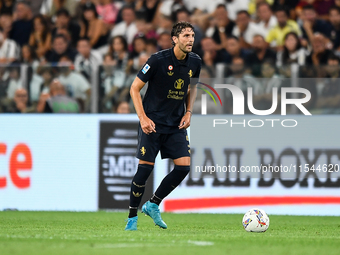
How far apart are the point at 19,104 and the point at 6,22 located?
4.34 metres

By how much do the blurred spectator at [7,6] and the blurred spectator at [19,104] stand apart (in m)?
4.70

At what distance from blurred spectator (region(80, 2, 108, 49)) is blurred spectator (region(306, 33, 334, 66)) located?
471 centimetres

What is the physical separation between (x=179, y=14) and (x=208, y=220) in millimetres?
5753

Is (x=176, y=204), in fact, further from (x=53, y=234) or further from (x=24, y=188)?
(x=53, y=234)

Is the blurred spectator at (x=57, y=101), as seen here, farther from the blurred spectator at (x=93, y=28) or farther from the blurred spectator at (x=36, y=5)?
the blurred spectator at (x=36, y=5)

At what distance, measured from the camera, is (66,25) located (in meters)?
14.6

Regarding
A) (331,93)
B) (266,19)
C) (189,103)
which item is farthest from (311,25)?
(189,103)

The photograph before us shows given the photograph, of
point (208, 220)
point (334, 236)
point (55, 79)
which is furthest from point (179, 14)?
point (334, 236)

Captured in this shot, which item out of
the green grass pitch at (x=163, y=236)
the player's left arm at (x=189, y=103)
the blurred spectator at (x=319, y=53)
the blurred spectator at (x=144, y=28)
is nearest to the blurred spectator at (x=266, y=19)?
the blurred spectator at (x=319, y=53)

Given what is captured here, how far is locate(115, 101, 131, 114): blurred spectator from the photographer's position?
11070mm

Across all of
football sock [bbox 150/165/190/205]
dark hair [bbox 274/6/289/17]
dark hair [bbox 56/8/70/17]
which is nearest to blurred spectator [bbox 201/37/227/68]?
dark hair [bbox 274/6/289/17]

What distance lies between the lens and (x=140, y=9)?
1442 centimetres

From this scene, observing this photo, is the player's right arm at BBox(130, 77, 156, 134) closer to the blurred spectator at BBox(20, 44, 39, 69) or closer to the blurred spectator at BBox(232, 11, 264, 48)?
the blurred spectator at BBox(232, 11, 264, 48)

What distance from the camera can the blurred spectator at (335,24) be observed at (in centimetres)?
1303
